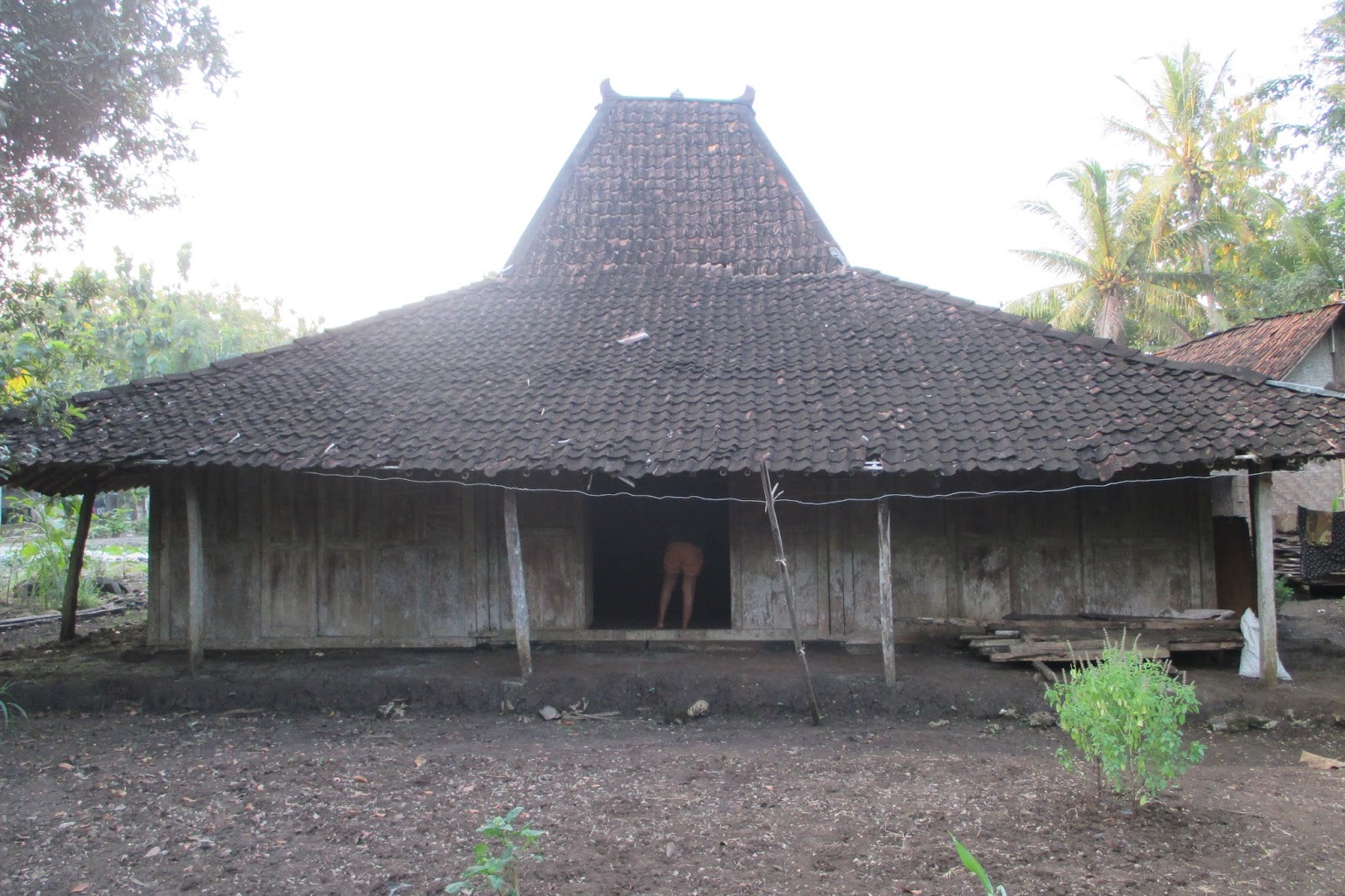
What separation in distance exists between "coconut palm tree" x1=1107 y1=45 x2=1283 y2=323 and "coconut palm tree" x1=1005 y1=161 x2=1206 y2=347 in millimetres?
899

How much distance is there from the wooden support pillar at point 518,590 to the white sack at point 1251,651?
22.7 feet

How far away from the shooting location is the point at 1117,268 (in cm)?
2352

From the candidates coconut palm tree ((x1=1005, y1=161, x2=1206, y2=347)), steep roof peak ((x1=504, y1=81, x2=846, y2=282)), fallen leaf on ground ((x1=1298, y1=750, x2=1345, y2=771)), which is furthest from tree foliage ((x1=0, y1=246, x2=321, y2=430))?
coconut palm tree ((x1=1005, y1=161, x2=1206, y2=347))

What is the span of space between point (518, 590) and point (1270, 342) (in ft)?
51.4

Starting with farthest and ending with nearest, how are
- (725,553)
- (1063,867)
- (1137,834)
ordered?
(725,553) < (1137,834) < (1063,867)

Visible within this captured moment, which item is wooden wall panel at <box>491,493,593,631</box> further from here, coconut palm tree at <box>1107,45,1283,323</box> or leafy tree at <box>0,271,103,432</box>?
coconut palm tree at <box>1107,45,1283,323</box>

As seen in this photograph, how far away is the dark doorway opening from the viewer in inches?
491

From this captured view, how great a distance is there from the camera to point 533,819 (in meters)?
5.62

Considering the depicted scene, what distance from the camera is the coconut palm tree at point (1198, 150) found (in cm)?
2445

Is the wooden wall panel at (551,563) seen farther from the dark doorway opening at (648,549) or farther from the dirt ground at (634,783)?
the dark doorway opening at (648,549)

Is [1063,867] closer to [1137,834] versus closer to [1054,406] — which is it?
[1137,834]

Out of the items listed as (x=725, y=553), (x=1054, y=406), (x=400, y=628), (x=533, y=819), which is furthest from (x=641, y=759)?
(x=725, y=553)

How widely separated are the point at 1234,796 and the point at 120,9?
1291cm

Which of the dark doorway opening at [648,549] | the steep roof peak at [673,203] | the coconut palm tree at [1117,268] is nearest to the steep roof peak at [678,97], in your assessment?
the steep roof peak at [673,203]
